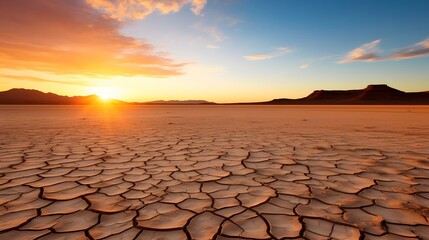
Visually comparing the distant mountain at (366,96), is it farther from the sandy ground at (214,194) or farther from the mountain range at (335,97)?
the sandy ground at (214,194)

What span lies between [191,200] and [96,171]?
1270 mm

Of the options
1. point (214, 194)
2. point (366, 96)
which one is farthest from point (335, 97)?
point (214, 194)

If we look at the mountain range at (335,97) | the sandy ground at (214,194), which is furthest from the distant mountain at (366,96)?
the sandy ground at (214,194)

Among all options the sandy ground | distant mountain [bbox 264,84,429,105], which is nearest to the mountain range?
distant mountain [bbox 264,84,429,105]

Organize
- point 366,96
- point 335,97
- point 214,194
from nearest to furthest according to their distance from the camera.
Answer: point 214,194, point 366,96, point 335,97

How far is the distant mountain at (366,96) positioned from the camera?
224ft

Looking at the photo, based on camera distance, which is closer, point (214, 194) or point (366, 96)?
point (214, 194)

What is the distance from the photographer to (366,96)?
72.6 metres

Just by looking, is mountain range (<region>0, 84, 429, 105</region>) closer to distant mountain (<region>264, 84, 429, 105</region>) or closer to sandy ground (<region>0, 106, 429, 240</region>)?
distant mountain (<region>264, 84, 429, 105</region>)

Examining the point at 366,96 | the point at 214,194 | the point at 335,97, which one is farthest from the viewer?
the point at 335,97

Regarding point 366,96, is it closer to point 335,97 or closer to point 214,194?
point 335,97

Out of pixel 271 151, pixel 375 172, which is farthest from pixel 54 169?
pixel 375 172

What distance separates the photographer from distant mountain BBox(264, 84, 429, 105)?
6812cm

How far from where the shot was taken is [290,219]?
1.54 meters
